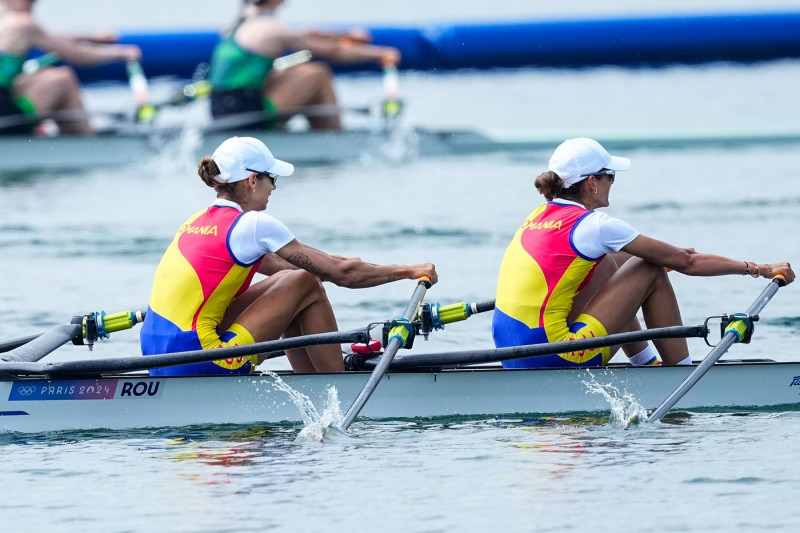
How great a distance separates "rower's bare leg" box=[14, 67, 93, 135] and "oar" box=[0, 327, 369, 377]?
9.04 meters

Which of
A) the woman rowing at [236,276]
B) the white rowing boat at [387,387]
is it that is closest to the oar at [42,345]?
the white rowing boat at [387,387]

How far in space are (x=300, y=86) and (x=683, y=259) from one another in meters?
9.07

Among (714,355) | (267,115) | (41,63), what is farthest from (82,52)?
(714,355)

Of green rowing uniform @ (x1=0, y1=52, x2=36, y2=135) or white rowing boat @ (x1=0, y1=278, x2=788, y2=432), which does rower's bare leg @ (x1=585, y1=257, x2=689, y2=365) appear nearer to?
white rowing boat @ (x1=0, y1=278, x2=788, y2=432)

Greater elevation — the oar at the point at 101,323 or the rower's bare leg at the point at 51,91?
the rower's bare leg at the point at 51,91

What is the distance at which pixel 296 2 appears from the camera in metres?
32.8

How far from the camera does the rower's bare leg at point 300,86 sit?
15.6 metres

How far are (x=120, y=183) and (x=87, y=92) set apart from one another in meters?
10.2

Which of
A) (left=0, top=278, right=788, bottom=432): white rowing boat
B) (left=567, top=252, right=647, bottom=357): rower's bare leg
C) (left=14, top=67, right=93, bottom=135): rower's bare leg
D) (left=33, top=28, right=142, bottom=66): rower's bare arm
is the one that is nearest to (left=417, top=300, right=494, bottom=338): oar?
(left=0, top=278, right=788, bottom=432): white rowing boat

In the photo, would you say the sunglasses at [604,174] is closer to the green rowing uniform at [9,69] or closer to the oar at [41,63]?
the green rowing uniform at [9,69]

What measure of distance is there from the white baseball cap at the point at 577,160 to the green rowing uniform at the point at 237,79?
8700 millimetres

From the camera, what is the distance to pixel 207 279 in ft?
22.4

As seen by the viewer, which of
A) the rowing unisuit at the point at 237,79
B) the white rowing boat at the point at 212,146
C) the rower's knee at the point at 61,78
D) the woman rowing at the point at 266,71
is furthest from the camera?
the white rowing boat at the point at 212,146

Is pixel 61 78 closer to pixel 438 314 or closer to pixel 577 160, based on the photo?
pixel 438 314
